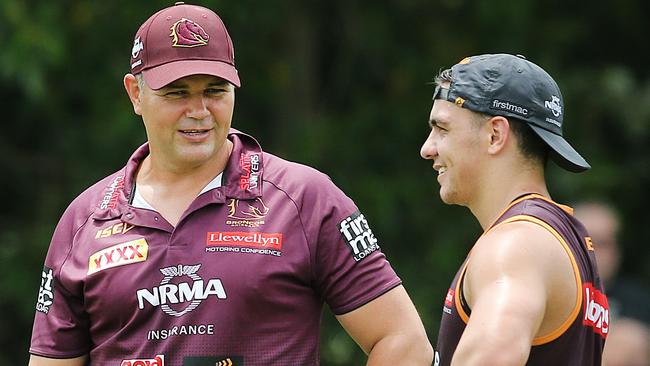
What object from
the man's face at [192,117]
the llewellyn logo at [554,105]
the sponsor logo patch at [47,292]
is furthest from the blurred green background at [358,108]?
the llewellyn logo at [554,105]

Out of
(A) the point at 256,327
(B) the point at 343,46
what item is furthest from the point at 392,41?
(A) the point at 256,327

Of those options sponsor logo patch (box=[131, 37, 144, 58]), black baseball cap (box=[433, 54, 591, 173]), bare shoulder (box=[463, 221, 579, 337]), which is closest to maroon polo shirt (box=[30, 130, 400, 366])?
sponsor logo patch (box=[131, 37, 144, 58])

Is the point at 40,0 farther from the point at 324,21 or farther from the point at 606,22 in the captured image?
the point at 606,22

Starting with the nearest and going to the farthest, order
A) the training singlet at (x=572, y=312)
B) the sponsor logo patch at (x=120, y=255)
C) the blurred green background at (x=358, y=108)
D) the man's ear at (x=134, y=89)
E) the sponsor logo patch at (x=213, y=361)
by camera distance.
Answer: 1. the training singlet at (x=572, y=312)
2. the sponsor logo patch at (x=213, y=361)
3. the sponsor logo patch at (x=120, y=255)
4. the man's ear at (x=134, y=89)
5. the blurred green background at (x=358, y=108)

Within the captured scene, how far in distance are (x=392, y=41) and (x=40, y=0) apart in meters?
2.66

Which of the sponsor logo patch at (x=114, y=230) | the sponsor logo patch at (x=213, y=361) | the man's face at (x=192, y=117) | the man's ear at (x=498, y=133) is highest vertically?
the man's face at (x=192, y=117)

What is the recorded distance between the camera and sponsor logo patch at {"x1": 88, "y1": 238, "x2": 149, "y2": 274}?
4.17m

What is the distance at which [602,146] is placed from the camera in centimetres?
1012

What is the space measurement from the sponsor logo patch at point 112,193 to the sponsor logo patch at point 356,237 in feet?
2.52

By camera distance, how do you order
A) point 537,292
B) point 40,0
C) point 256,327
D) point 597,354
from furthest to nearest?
point 40,0 < point 256,327 < point 597,354 < point 537,292

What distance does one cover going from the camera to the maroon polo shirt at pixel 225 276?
407 centimetres

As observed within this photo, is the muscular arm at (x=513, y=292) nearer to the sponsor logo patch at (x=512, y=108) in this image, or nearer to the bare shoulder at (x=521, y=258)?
the bare shoulder at (x=521, y=258)

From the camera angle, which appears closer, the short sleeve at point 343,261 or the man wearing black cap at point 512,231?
the man wearing black cap at point 512,231

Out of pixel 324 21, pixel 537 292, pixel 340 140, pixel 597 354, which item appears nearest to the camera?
pixel 537 292
